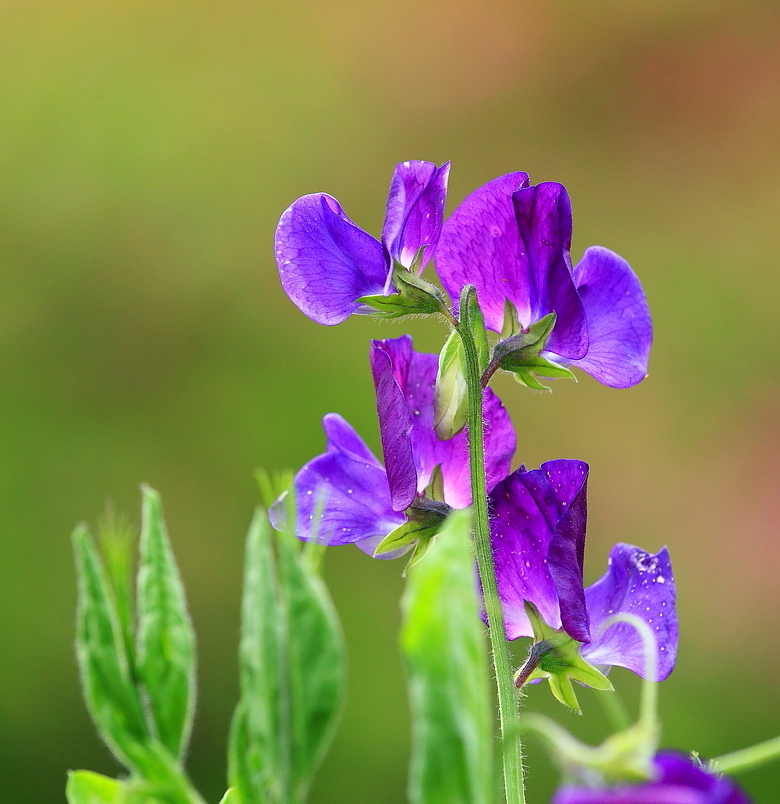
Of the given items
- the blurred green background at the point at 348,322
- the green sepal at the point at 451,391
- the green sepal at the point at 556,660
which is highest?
the blurred green background at the point at 348,322

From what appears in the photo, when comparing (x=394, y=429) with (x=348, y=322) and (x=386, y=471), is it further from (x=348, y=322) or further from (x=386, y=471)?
(x=348, y=322)

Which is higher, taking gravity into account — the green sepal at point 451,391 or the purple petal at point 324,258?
the purple petal at point 324,258

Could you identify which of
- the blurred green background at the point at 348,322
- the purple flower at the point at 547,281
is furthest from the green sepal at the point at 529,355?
the blurred green background at the point at 348,322

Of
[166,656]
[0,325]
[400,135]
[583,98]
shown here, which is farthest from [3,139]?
[166,656]

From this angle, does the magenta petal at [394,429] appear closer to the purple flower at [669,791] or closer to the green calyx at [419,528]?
the green calyx at [419,528]

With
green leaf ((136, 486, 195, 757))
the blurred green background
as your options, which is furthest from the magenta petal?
the blurred green background

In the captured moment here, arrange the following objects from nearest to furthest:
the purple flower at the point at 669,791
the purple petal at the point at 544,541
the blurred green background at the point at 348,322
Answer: the purple flower at the point at 669,791
the purple petal at the point at 544,541
the blurred green background at the point at 348,322

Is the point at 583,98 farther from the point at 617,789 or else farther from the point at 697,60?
the point at 617,789
